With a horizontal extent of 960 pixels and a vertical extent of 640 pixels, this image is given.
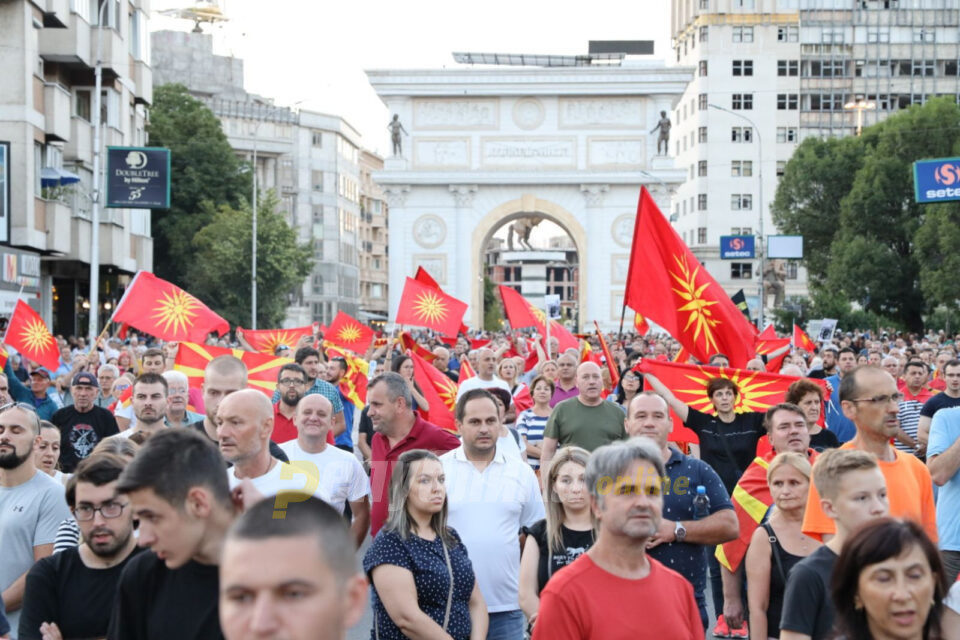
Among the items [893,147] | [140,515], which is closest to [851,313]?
[893,147]

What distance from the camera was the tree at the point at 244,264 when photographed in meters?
51.5

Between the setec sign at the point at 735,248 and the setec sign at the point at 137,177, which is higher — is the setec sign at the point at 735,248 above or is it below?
above

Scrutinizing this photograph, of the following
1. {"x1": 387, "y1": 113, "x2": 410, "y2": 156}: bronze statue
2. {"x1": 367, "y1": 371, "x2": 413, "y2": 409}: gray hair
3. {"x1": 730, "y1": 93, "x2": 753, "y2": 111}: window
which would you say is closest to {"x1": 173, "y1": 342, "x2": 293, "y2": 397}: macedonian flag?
{"x1": 367, "y1": 371, "x2": 413, "y2": 409}: gray hair

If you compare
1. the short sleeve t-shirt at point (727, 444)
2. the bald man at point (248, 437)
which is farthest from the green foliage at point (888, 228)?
the bald man at point (248, 437)

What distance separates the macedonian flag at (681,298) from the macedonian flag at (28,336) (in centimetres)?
880

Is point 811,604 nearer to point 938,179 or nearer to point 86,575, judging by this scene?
point 86,575

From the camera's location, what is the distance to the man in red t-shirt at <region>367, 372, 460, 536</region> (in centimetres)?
773

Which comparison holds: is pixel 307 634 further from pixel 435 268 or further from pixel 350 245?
pixel 350 245

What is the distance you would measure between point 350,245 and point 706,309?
95.0 meters

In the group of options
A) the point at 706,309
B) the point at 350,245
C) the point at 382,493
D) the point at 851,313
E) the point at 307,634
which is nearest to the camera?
the point at 307,634

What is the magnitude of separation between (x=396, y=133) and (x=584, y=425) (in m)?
52.4

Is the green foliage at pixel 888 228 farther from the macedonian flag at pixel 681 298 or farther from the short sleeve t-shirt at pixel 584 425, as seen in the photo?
the short sleeve t-shirt at pixel 584 425

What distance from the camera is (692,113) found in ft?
317

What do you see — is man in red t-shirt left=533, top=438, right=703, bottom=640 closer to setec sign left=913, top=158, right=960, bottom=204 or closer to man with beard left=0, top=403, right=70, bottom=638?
man with beard left=0, top=403, right=70, bottom=638
